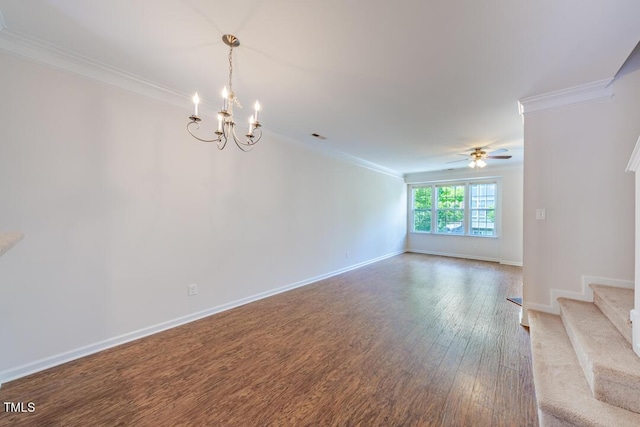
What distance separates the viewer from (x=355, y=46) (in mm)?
1956

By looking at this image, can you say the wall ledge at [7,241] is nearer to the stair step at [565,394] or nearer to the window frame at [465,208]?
the stair step at [565,394]

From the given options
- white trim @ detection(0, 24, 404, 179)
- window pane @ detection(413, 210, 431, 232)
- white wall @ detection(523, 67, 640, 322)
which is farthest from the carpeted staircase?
window pane @ detection(413, 210, 431, 232)

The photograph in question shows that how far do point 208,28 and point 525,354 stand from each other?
3.79 meters

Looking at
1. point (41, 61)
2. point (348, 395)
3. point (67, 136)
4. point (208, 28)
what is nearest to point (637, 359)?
point (348, 395)

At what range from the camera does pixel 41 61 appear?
204cm

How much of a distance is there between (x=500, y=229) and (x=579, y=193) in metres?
4.52

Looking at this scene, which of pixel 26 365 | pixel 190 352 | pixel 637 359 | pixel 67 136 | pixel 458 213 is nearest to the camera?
pixel 637 359

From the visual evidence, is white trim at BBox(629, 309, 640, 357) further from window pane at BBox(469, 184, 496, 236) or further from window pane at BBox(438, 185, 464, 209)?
window pane at BBox(438, 185, 464, 209)

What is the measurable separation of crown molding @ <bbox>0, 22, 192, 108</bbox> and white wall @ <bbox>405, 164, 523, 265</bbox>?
7147 mm

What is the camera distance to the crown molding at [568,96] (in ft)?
8.09

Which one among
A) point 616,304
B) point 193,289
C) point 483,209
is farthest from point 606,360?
point 483,209

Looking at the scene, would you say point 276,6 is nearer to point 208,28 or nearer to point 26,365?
point 208,28

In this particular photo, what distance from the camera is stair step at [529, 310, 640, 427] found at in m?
1.38

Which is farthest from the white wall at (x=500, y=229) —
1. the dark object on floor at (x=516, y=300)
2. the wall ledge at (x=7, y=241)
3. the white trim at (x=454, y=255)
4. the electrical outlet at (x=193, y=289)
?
the wall ledge at (x=7, y=241)
